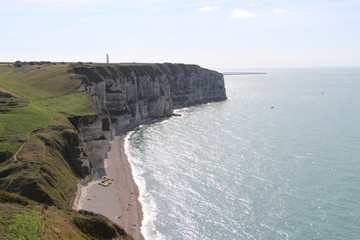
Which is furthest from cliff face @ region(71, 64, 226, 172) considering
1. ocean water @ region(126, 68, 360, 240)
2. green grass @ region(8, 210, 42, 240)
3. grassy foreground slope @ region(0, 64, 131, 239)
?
green grass @ region(8, 210, 42, 240)

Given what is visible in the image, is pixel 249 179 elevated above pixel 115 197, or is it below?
above

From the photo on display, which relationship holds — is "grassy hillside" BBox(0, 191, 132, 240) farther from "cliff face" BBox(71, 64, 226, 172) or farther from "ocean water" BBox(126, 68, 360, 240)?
"cliff face" BBox(71, 64, 226, 172)

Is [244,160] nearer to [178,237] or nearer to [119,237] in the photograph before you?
[178,237]

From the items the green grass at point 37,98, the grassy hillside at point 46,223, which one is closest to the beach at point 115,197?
the green grass at point 37,98

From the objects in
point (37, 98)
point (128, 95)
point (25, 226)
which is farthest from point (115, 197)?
point (128, 95)

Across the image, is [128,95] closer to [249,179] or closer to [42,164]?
[249,179]

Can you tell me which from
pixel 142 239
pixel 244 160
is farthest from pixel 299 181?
pixel 142 239
